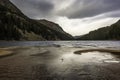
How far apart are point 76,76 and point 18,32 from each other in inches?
7396

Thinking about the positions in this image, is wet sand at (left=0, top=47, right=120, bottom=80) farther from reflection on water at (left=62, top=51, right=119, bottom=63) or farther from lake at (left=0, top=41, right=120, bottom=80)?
reflection on water at (left=62, top=51, right=119, bottom=63)

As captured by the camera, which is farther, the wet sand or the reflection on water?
the reflection on water

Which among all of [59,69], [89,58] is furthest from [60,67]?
[89,58]

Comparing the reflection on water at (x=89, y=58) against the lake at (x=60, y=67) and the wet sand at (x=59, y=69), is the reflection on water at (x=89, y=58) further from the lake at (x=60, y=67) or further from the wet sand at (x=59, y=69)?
the wet sand at (x=59, y=69)

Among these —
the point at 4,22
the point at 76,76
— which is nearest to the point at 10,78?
the point at 76,76

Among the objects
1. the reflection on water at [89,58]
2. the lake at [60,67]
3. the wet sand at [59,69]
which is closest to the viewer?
the wet sand at [59,69]

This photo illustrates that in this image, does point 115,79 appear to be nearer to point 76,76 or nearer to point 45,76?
point 76,76

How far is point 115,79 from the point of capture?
16.7 meters

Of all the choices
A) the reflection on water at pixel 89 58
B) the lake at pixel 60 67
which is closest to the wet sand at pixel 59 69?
the lake at pixel 60 67

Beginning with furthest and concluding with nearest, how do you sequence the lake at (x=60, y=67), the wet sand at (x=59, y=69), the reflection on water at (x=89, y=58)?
the reflection on water at (x=89, y=58) → the lake at (x=60, y=67) → the wet sand at (x=59, y=69)

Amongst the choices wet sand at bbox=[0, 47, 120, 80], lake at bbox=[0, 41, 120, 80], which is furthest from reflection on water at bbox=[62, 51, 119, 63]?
wet sand at bbox=[0, 47, 120, 80]

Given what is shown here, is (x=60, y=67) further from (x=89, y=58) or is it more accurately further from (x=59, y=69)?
(x=89, y=58)

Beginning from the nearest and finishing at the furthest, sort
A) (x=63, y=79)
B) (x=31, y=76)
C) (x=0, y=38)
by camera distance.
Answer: (x=63, y=79), (x=31, y=76), (x=0, y=38)

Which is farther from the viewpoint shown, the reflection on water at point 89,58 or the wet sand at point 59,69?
the reflection on water at point 89,58
